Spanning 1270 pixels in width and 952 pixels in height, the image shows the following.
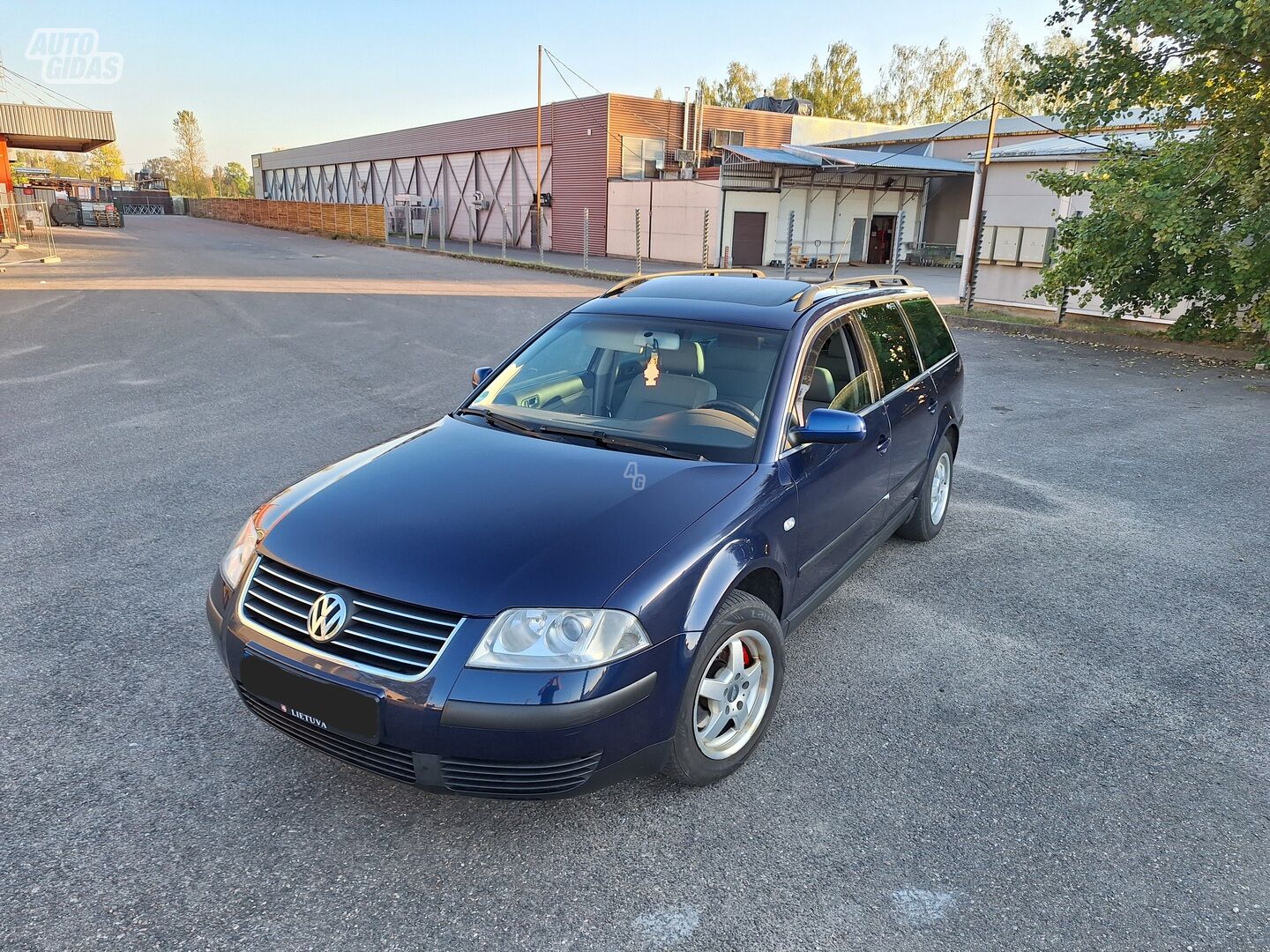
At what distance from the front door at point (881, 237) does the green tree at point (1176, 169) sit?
2339 centimetres

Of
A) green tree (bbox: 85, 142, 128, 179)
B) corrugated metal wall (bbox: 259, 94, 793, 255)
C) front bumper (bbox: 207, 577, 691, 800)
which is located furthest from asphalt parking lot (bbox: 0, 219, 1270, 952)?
green tree (bbox: 85, 142, 128, 179)

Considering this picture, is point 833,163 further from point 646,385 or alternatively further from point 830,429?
point 830,429

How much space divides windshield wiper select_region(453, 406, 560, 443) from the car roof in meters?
0.83

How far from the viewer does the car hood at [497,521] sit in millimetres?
2701

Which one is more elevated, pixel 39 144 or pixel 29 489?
pixel 39 144

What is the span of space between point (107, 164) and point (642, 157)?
12796 centimetres

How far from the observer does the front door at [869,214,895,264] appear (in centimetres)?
3759

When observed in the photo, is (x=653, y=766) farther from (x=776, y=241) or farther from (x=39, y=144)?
(x=39, y=144)

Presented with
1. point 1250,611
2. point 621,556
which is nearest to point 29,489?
point 621,556

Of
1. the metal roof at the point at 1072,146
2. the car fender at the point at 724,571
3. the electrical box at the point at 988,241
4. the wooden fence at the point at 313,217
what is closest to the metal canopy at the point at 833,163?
the metal roof at the point at 1072,146

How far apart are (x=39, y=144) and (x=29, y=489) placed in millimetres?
43019

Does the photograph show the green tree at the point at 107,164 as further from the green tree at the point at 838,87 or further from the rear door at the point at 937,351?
the rear door at the point at 937,351

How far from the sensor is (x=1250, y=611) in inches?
188

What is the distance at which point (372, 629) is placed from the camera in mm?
2678
